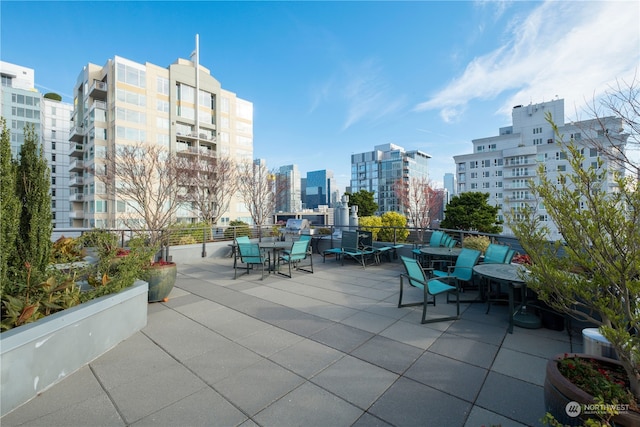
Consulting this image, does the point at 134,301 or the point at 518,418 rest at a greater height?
the point at 134,301

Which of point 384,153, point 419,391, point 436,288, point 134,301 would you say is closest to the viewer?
point 419,391

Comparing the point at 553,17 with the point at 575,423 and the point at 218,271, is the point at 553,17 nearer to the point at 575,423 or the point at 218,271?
the point at 575,423

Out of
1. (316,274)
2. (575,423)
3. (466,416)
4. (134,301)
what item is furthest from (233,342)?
(316,274)

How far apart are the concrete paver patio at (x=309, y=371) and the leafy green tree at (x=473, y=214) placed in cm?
1661

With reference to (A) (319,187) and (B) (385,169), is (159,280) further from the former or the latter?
(A) (319,187)

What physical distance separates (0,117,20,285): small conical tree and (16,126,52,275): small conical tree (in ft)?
0.78

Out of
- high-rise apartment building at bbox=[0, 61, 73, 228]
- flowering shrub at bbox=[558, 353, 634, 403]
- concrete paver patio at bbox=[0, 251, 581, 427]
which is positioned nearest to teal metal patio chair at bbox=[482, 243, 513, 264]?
concrete paver patio at bbox=[0, 251, 581, 427]

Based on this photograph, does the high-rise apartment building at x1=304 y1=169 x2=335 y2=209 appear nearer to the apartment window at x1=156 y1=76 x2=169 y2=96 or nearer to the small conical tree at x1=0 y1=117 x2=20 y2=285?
the apartment window at x1=156 y1=76 x2=169 y2=96

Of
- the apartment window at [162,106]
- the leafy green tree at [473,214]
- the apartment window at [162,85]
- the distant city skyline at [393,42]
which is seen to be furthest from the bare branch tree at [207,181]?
the leafy green tree at [473,214]

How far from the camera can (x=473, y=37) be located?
8.20 m

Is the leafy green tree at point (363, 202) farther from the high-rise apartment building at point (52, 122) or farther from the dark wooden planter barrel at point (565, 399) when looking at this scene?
the high-rise apartment building at point (52, 122)

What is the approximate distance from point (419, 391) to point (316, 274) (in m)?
5.28

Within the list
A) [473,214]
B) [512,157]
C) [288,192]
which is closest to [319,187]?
[288,192]

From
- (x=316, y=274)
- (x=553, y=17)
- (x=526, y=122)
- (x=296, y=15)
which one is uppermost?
(x=526, y=122)
